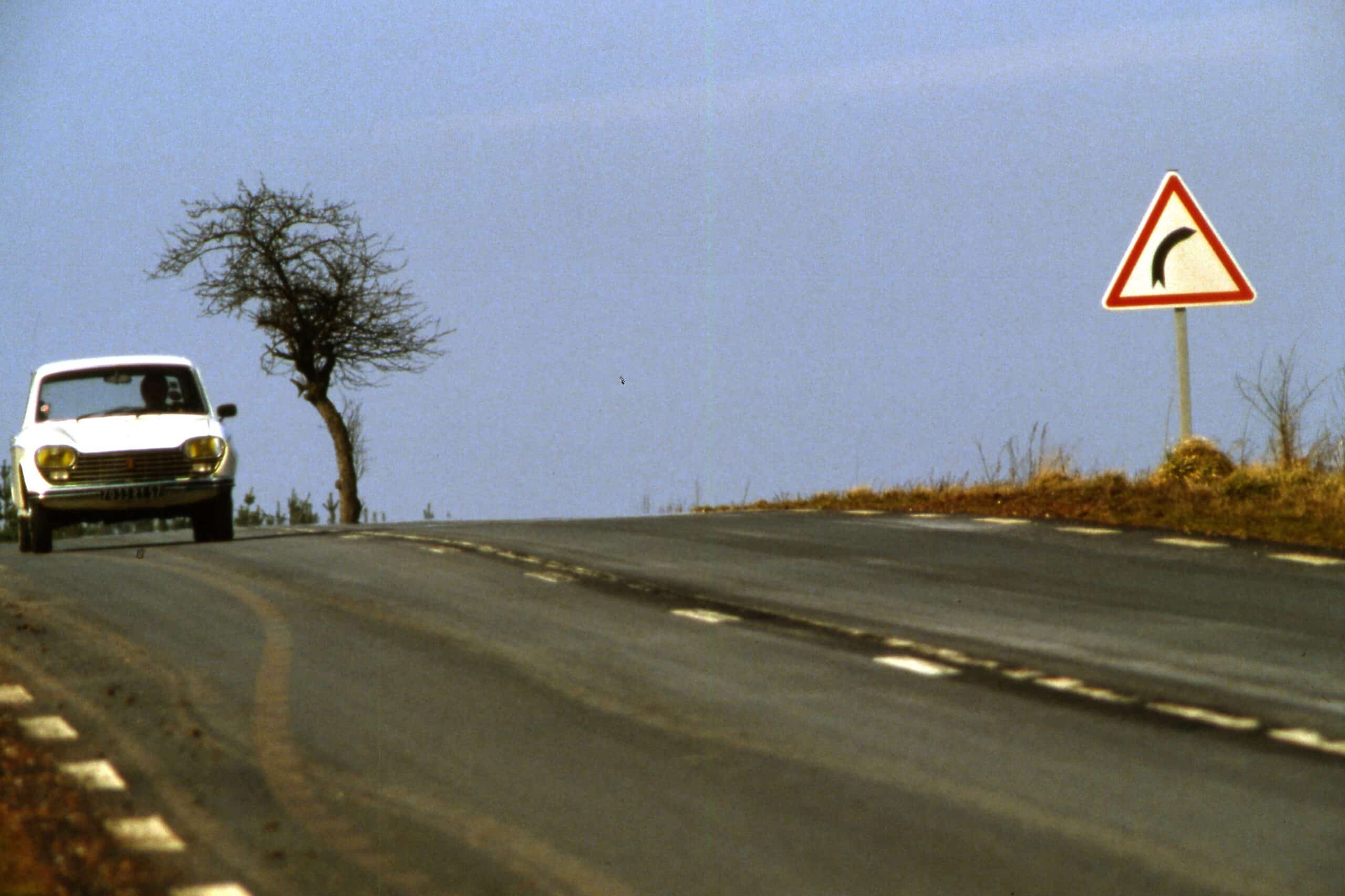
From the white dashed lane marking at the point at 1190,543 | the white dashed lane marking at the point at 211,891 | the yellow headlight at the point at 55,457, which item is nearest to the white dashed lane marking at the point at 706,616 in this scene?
the white dashed lane marking at the point at 1190,543

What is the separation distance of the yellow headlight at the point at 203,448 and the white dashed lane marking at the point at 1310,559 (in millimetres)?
10154

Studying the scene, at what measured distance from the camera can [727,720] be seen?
22.6ft

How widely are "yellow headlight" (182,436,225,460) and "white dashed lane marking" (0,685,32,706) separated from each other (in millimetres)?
8997

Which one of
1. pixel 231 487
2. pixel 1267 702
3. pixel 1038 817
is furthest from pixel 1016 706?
pixel 231 487

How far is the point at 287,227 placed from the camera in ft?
160

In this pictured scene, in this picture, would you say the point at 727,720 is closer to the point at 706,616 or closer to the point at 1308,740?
the point at 1308,740

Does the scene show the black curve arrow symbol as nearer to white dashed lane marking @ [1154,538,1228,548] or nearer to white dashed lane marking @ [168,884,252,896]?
white dashed lane marking @ [1154,538,1228,548]

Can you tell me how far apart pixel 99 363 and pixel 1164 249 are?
35.1ft

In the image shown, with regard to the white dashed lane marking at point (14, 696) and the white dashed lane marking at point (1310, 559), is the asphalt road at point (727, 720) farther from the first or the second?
the white dashed lane marking at point (1310, 559)

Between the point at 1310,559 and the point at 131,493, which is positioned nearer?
the point at 1310,559

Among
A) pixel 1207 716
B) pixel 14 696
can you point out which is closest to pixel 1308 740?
pixel 1207 716

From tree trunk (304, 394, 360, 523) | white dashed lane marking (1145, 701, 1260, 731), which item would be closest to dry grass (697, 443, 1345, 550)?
white dashed lane marking (1145, 701, 1260, 731)

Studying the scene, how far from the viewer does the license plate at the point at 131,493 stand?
16.3 meters

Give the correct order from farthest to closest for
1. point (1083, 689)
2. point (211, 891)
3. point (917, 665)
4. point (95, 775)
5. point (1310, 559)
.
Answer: point (1310, 559), point (917, 665), point (1083, 689), point (95, 775), point (211, 891)
